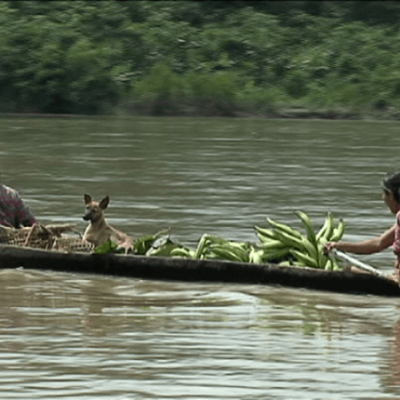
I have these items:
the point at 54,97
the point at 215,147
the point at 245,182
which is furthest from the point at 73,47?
the point at 245,182

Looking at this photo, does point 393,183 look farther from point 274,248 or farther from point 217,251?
point 217,251

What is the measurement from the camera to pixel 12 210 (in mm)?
11094

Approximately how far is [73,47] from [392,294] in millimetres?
27521

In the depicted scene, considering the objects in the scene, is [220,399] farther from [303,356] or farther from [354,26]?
[354,26]

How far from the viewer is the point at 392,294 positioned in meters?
9.60

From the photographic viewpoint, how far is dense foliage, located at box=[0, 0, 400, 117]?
113ft

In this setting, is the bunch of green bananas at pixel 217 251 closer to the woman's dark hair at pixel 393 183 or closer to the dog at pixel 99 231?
the dog at pixel 99 231

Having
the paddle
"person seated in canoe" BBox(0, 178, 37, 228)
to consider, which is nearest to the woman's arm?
the paddle

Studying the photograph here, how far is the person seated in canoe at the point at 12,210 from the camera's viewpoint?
11.0m

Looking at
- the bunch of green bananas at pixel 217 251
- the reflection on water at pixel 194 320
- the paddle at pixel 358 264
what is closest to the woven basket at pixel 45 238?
the reflection on water at pixel 194 320

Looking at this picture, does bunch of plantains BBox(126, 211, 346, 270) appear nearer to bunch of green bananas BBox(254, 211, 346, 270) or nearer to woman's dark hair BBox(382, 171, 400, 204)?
bunch of green bananas BBox(254, 211, 346, 270)

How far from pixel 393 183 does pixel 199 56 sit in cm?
2804

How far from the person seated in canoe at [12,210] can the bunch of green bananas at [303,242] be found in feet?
6.13

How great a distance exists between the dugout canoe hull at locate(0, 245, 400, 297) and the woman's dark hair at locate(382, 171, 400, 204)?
687 mm
